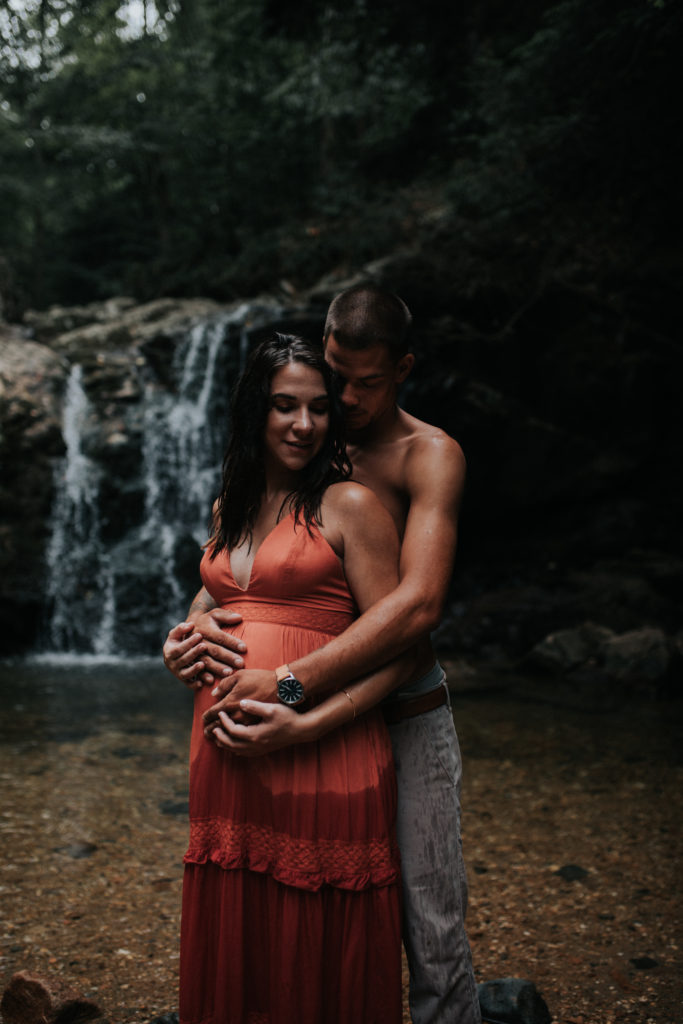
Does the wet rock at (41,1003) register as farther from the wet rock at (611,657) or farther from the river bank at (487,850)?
the wet rock at (611,657)

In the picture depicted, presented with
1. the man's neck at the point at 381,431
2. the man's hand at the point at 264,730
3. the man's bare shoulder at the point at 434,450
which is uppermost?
the man's neck at the point at 381,431

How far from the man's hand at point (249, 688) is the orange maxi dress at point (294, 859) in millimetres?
78

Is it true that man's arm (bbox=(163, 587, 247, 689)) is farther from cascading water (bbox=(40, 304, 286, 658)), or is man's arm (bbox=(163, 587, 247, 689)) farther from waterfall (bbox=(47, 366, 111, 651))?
waterfall (bbox=(47, 366, 111, 651))

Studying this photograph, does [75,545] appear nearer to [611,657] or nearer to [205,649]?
[611,657]

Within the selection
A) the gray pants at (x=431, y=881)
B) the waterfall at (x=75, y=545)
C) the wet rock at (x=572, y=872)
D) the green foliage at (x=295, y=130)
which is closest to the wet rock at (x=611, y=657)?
the wet rock at (x=572, y=872)

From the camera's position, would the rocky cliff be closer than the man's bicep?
No

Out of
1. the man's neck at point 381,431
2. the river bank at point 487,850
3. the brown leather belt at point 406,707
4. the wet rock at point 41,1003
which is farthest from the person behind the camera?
the river bank at point 487,850

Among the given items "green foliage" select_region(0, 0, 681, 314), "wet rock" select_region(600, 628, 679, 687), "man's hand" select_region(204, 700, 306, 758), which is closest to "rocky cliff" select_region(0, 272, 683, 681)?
"wet rock" select_region(600, 628, 679, 687)

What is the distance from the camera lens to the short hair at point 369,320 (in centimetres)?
217

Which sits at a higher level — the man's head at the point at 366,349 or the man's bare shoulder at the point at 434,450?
the man's head at the point at 366,349

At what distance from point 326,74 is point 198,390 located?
6855 mm

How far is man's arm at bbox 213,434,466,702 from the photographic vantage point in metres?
1.79

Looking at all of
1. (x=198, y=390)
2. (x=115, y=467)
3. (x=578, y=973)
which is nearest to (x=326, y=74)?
(x=198, y=390)

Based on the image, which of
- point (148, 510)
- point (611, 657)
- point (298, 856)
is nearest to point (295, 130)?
point (148, 510)
